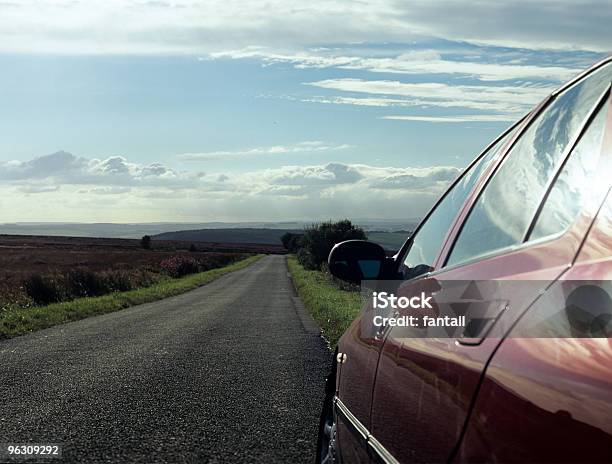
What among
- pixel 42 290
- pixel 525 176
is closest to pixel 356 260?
pixel 525 176

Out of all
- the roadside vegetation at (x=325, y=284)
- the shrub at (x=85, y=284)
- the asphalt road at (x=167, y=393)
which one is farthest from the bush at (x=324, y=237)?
the asphalt road at (x=167, y=393)

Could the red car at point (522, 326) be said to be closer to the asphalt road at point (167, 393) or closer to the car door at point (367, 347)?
the car door at point (367, 347)

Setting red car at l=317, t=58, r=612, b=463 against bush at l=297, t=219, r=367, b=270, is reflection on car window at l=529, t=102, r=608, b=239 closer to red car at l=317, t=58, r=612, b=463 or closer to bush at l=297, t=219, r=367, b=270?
red car at l=317, t=58, r=612, b=463

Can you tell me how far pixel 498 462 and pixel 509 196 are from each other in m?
1.00

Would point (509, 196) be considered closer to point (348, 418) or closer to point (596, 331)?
point (596, 331)

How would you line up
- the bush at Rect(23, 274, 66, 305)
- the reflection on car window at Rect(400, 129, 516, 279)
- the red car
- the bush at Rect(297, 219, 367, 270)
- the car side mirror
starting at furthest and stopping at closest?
1. the bush at Rect(297, 219, 367, 270)
2. the bush at Rect(23, 274, 66, 305)
3. the car side mirror
4. the reflection on car window at Rect(400, 129, 516, 279)
5. the red car

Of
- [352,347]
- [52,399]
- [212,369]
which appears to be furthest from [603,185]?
[212,369]

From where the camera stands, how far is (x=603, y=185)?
159cm

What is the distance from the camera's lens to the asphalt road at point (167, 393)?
18.0 feet

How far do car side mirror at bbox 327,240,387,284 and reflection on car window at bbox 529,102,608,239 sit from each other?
4.72ft

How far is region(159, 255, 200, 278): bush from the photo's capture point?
4988 cm

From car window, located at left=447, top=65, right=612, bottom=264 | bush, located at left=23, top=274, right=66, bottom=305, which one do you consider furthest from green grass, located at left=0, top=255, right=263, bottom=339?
car window, located at left=447, top=65, right=612, bottom=264

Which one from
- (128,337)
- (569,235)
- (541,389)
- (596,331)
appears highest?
(569,235)

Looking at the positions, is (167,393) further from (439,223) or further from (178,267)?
(178,267)
